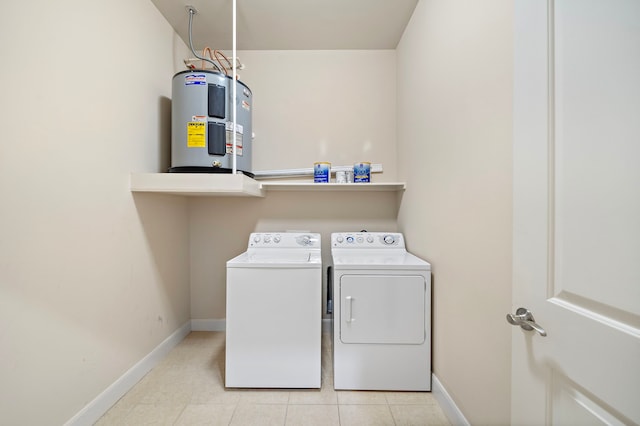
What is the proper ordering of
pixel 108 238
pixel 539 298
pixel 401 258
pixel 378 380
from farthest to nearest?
1. pixel 401 258
2. pixel 378 380
3. pixel 108 238
4. pixel 539 298

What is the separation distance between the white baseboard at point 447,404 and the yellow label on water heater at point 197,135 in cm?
209

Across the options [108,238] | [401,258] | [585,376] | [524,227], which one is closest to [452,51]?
[524,227]

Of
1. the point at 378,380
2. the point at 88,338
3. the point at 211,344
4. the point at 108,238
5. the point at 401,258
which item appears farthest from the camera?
the point at 211,344

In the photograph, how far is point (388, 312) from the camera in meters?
1.64

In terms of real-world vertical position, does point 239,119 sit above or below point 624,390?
above

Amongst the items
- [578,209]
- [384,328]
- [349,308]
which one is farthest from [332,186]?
[578,209]

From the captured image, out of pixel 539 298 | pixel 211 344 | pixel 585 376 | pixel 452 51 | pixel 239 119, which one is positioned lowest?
pixel 211 344

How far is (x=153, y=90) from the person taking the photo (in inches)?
75.1

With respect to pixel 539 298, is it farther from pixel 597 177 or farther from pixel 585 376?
pixel 597 177

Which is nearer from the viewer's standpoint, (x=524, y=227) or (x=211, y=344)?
(x=524, y=227)

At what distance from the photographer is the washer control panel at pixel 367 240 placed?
A: 219cm

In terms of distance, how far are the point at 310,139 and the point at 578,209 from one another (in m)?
2.11

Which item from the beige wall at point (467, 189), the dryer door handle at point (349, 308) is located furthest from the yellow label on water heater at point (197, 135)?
the beige wall at point (467, 189)

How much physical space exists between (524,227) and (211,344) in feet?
7.79
